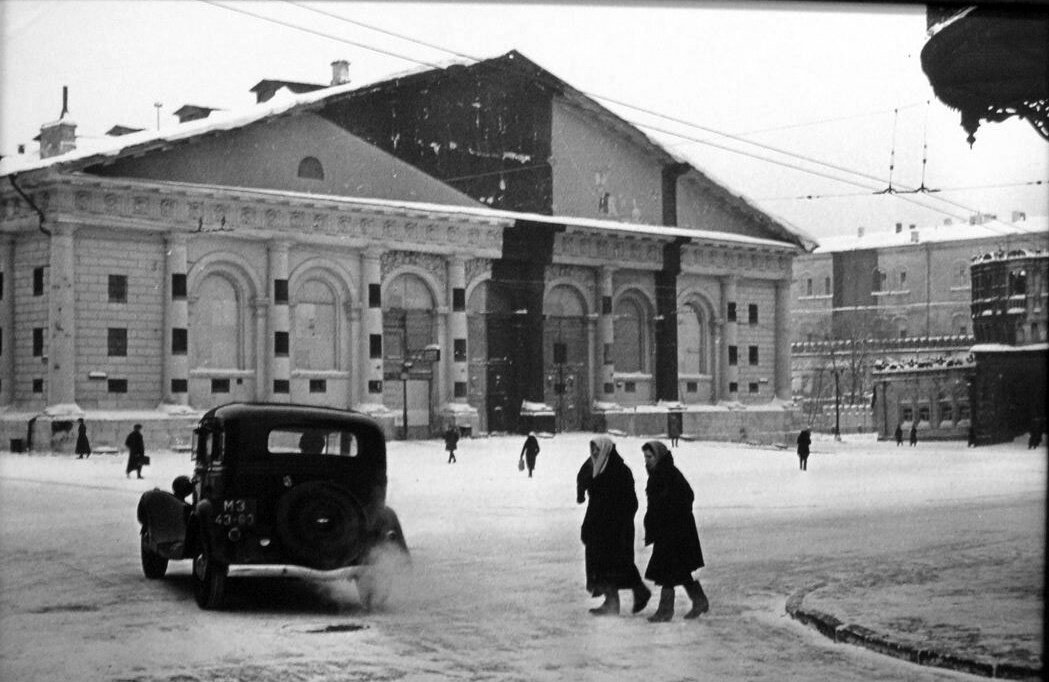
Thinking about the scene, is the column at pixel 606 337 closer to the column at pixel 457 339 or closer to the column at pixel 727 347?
the column at pixel 727 347

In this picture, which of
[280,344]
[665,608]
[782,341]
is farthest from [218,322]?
[782,341]

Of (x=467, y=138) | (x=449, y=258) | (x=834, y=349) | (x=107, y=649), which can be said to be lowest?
(x=107, y=649)

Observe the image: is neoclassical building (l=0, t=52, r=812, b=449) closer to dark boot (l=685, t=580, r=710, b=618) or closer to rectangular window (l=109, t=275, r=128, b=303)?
rectangular window (l=109, t=275, r=128, b=303)

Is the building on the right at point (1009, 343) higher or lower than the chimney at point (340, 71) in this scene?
lower

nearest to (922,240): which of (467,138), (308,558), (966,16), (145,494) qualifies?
(966,16)

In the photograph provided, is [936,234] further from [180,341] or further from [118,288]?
[118,288]

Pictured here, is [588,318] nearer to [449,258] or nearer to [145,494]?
[449,258]

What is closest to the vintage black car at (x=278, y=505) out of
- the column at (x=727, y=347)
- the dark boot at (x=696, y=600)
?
the dark boot at (x=696, y=600)
